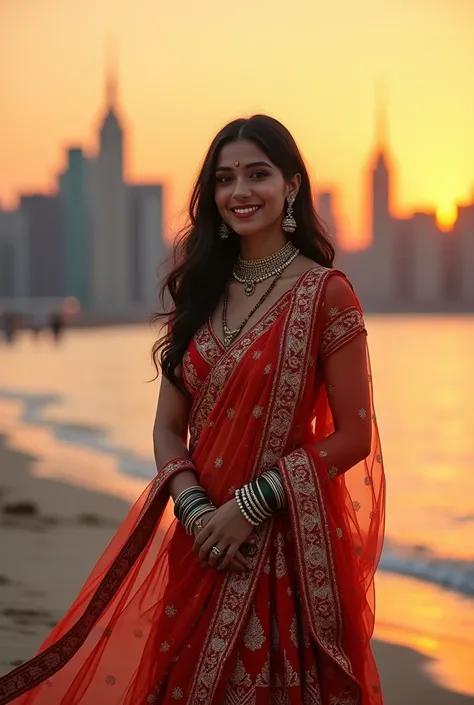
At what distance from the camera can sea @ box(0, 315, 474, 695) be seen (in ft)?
13.8

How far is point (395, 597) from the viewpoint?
454 cm

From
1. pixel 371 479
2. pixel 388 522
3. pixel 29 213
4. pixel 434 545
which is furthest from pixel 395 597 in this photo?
pixel 29 213

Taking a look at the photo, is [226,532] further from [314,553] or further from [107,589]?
[107,589]

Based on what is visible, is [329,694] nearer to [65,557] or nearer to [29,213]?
[65,557]

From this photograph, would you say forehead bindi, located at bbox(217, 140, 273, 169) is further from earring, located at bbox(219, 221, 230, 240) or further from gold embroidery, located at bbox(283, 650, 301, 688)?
gold embroidery, located at bbox(283, 650, 301, 688)

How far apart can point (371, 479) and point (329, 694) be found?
424 mm

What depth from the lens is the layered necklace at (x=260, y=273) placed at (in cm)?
217

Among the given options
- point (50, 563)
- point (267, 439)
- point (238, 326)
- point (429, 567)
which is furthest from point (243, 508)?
point (429, 567)

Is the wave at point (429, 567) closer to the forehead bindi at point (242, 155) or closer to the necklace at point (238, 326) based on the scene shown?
the necklace at point (238, 326)

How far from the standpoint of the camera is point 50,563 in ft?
16.1

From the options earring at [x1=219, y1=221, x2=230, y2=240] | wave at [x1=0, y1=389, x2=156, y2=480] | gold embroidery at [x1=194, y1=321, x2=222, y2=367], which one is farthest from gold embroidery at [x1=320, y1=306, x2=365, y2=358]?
wave at [x1=0, y1=389, x2=156, y2=480]

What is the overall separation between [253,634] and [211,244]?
2.47 ft

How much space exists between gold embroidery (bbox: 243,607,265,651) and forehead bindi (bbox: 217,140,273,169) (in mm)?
821

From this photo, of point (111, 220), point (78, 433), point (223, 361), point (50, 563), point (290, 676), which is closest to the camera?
point (290, 676)
